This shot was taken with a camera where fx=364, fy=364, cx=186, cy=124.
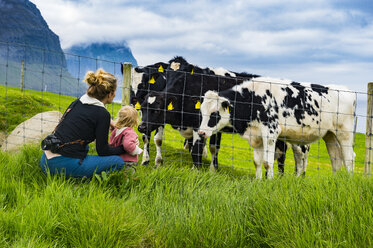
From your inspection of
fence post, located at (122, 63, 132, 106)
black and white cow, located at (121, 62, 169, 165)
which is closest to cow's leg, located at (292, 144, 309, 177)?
black and white cow, located at (121, 62, 169, 165)

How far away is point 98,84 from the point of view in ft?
15.5

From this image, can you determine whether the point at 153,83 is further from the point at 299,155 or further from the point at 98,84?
the point at 98,84

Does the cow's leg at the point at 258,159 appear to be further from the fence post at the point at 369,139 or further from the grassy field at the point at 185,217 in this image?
the grassy field at the point at 185,217

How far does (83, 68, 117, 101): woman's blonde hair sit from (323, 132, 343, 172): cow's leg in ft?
22.0

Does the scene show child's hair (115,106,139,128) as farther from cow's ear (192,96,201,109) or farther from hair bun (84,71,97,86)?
cow's ear (192,96,201,109)

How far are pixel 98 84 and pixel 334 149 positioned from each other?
7.14m

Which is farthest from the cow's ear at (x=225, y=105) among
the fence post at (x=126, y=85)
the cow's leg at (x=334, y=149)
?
the cow's leg at (x=334, y=149)

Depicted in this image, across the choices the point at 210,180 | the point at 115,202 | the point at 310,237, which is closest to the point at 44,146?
the point at 115,202

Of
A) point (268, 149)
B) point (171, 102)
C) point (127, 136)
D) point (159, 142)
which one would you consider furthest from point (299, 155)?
point (127, 136)

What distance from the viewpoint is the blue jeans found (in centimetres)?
463

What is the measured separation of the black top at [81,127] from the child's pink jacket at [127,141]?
414 mm

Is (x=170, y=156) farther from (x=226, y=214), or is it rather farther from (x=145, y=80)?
(x=226, y=214)

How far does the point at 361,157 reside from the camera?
68.1 ft

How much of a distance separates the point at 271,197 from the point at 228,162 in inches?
384
